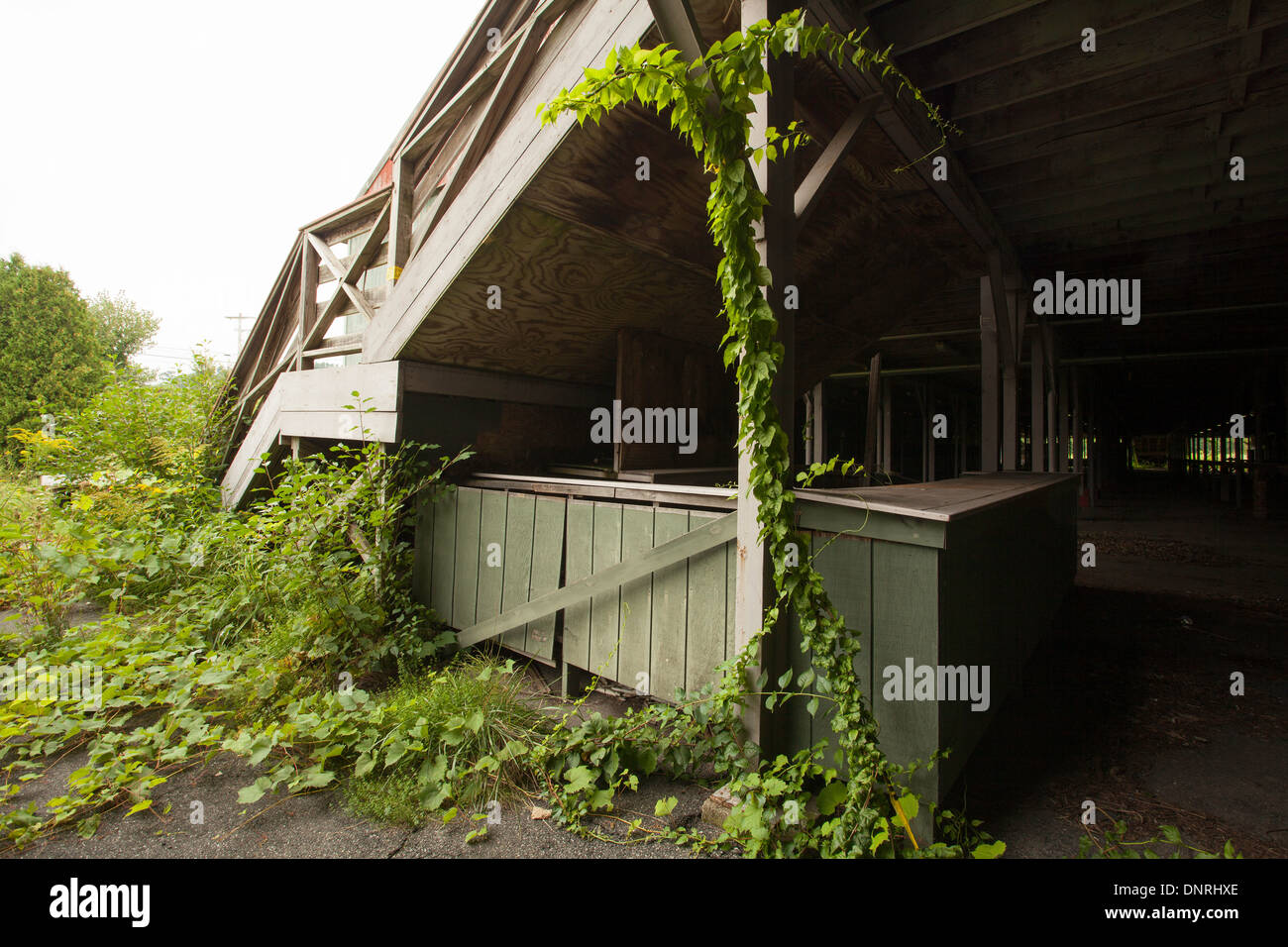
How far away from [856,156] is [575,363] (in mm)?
2283

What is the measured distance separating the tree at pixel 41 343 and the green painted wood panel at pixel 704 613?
1779cm

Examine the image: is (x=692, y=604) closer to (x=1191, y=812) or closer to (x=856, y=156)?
(x=1191, y=812)

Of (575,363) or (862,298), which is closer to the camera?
(575,363)

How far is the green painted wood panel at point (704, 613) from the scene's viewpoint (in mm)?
2521

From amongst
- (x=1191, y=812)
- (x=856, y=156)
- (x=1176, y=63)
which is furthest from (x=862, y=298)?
(x=1191, y=812)

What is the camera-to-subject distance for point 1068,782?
2.43 m

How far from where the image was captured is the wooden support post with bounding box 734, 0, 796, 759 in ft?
7.11

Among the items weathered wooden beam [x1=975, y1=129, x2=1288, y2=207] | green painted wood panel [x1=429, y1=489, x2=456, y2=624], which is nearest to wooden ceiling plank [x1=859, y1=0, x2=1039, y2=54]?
weathered wooden beam [x1=975, y1=129, x2=1288, y2=207]

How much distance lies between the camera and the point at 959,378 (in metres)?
14.3

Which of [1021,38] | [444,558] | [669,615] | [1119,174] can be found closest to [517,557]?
[444,558]

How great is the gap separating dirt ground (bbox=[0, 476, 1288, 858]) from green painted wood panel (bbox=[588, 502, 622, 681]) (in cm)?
28

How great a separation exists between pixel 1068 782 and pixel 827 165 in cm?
275

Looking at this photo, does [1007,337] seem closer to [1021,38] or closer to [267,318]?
[1021,38]

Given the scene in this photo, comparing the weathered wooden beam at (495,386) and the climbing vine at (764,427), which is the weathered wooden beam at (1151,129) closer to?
the climbing vine at (764,427)
